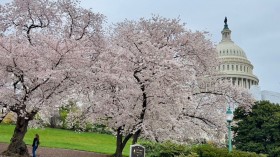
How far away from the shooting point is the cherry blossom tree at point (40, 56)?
73.7 ft

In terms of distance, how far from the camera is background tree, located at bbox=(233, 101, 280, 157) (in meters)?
44.6

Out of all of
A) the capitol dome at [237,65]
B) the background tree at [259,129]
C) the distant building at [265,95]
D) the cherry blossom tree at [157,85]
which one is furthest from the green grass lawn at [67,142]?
the capitol dome at [237,65]

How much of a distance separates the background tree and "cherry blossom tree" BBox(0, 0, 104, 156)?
82.7 ft

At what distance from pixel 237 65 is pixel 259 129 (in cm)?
8913

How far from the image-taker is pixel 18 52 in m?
22.2

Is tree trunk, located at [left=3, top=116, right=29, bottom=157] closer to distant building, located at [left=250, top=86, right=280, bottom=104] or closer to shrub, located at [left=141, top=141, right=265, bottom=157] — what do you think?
shrub, located at [left=141, top=141, right=265, bottom=157]

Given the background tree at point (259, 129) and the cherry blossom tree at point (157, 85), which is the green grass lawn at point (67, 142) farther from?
the background tree at point (259, 129)

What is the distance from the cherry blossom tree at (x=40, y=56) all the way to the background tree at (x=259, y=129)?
25.2 meters

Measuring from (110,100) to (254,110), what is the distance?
26753 mm

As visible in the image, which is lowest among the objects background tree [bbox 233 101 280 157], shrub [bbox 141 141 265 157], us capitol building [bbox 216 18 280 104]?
shrub [bbox 141 141 265 157]

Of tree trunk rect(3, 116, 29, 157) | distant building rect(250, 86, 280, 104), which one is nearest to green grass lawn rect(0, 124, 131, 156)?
tree trunk rect(3, 116, 29, 157)

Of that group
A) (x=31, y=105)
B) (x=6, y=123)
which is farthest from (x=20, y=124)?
(x=6, y=123)

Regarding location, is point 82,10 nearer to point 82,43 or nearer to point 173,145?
point 82,43

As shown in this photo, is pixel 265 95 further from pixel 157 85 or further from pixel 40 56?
pixel 40 56
